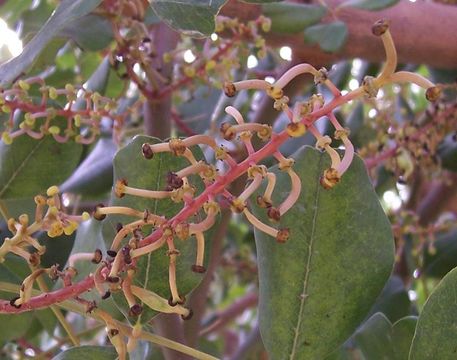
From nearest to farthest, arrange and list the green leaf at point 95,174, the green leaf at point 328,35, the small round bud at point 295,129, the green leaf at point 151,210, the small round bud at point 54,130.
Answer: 1. the small round bud at point 295,129
2. the green leaf at point 151,210
3. the small round bud at point 54,130
4. the green leaf at point 328,35
5. the green leaf at point 95,174

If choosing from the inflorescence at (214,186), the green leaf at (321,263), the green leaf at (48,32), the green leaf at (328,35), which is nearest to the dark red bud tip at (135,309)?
the inflorescence at (214,186)

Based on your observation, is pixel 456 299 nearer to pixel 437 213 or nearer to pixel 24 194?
pixel 24 194

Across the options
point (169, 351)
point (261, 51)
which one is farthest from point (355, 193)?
point (261, 51)

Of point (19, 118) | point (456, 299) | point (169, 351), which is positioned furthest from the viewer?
point (19, 118)

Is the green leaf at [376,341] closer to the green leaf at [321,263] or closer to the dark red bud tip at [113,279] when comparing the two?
the green leaf at [321,263]

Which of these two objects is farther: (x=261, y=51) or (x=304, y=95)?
(x=304, y=95)

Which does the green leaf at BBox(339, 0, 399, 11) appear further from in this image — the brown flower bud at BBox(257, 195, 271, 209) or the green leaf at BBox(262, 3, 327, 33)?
the brown flower bud at BBox(257, 195, 271, 209)
